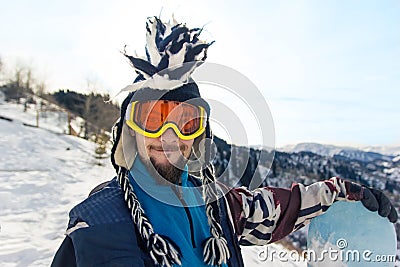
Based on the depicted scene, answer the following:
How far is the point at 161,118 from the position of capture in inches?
53.7

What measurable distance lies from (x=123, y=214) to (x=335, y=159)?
121ft

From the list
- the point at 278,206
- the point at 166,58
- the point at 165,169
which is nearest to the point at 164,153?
the point at 165,169

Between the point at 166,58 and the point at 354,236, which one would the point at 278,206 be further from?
the point at 166,58

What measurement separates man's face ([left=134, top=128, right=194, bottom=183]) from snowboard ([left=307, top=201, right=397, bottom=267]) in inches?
35.0

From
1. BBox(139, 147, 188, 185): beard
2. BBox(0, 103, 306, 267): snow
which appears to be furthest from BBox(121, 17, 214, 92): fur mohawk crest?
BBox(0, 103, 306, 267): snow

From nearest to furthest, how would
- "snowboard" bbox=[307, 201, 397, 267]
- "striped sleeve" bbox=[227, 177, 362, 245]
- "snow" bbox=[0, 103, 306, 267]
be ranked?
1. "striped sleeve" bbox=[227, 177, 362, 245]
2. "snowboard" bbox=[307, 201, 397, 267]
3. "snow" bbox=[0, 103, 306, 267]

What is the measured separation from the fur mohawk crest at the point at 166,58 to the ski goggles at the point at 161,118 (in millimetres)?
74

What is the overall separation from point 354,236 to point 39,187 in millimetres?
9649

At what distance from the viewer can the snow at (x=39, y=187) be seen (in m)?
4.74

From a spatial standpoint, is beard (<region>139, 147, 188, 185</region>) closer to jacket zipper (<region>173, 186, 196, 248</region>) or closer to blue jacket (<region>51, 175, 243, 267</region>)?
jacket zipper (<region>173, 186, 196, 248</region>)

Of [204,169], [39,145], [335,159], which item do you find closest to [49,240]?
[204,169]

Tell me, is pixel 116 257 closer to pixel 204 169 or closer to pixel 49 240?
pixel 204 169

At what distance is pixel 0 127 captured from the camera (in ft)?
69.1

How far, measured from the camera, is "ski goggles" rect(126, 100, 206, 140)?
1360mm
